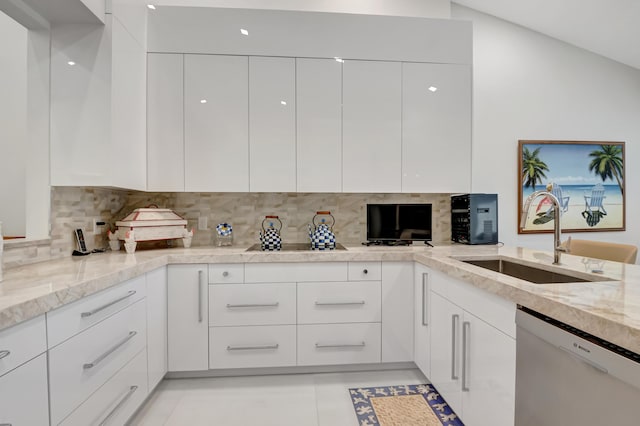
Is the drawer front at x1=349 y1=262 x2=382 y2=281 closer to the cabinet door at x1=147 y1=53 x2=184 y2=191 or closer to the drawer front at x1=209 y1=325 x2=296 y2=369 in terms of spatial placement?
the drawer front at x1=209 y1=325 x2=296 y2=369

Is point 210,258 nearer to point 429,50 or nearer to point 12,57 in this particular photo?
point 12,57

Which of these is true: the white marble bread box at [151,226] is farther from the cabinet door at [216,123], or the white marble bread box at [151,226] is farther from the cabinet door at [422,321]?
the cabinet door at [422,321]

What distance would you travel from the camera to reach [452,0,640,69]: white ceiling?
2543 millimetres

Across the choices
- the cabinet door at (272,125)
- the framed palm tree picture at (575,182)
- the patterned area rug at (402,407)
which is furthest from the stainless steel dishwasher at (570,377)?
the framed palm tree picture at (575,182)

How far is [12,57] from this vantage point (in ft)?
5.51

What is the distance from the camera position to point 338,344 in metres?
2.12

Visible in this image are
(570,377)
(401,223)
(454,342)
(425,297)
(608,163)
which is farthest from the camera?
(608,163)

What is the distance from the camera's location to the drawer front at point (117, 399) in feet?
4.00

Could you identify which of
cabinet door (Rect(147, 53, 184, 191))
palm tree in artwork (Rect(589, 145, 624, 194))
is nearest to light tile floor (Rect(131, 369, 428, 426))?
cabinet door (Rect(147, 53, 184, 191))

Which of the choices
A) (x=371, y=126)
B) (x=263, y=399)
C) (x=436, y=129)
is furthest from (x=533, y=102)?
(x=263, y=399)

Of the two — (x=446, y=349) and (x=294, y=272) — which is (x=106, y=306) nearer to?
(x=294, y=272)

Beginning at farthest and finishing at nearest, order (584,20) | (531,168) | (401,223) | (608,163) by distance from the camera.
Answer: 1. (608,163)
2. (531,168)
3. (584,20)
4. (401,223)

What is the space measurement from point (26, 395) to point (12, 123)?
150 centimetres

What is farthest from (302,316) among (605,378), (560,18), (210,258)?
(560,18)
